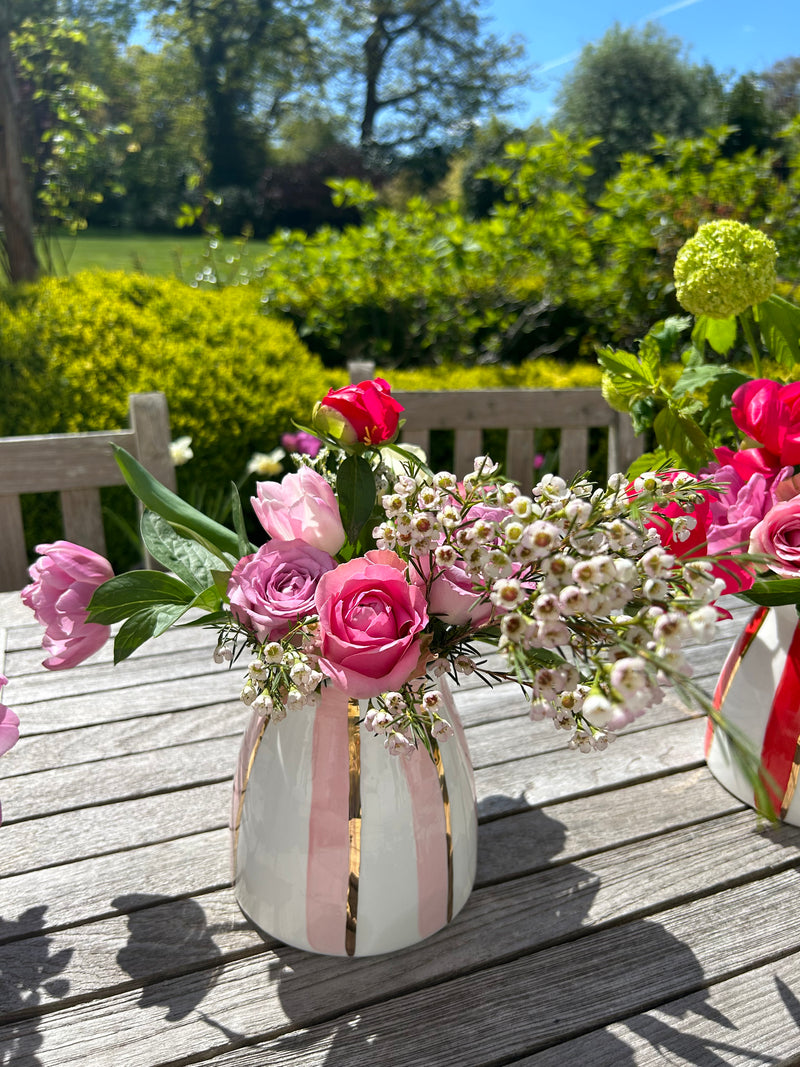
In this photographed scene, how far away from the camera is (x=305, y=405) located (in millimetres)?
3480

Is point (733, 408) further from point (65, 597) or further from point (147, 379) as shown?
point (147, 379)

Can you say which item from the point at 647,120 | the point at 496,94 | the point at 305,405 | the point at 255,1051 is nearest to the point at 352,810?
the point at 255,1051

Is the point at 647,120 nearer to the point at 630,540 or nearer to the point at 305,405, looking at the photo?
the point at 305,405

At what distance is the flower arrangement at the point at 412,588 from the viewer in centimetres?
49

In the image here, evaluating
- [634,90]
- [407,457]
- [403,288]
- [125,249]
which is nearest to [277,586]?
[407,457]

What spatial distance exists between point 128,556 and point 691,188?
356 centimetres

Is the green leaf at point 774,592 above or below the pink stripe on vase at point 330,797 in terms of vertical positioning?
above

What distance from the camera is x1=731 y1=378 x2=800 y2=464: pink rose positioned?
0.73 metres

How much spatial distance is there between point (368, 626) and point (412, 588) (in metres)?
0.04

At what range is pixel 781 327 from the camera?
904 millimetres

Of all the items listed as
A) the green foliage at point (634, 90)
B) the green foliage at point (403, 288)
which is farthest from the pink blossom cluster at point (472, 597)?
the green foliage at point (634, 90)

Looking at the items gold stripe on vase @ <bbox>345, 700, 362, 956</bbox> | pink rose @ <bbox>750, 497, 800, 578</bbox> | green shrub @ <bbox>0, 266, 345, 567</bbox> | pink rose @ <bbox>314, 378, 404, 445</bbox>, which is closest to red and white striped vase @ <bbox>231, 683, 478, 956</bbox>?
gold stripe on vase @ <bbox>345, 700, 362, 956</bbox>

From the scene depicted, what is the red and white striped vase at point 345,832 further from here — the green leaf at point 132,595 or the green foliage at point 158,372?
the green foliage at point 158,372

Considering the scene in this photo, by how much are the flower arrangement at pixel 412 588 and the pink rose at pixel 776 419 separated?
134 mm
